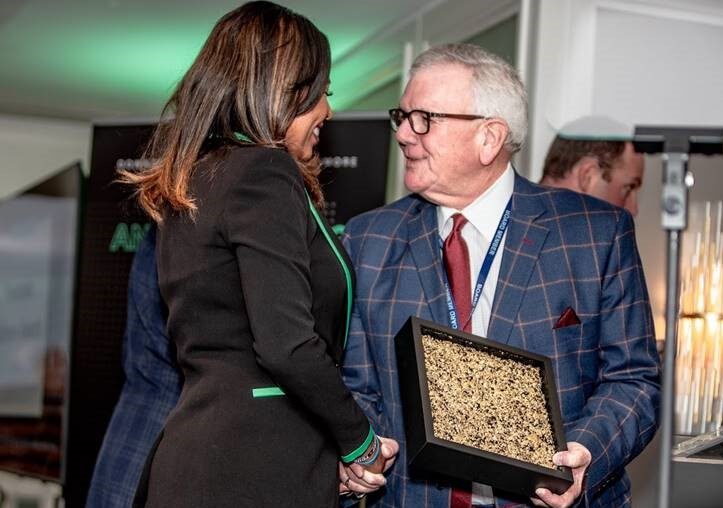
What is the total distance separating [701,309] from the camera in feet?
11.1

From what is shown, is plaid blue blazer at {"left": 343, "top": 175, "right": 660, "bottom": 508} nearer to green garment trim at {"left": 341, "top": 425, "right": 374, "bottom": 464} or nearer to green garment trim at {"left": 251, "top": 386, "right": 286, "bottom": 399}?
green garment trim at {"left": 341, "top": 425, "right": 374, "bottom": 464}

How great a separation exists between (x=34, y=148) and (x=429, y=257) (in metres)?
7.83

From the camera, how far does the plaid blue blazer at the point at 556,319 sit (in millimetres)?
2129

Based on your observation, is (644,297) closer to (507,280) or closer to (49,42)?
(507,280)

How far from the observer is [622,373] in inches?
84.5

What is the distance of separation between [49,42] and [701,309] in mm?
4555

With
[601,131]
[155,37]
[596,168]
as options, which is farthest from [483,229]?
[155,37]

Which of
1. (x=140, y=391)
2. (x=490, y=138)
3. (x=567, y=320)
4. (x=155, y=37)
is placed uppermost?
(x=155, y=37)

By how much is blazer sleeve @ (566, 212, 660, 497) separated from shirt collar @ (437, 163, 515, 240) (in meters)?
0.26

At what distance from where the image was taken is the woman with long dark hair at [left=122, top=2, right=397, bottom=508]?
70.1 inches

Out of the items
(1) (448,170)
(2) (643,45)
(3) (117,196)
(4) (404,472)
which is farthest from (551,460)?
(3) (117,196)

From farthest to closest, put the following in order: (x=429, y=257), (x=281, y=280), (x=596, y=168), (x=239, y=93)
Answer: (x=596, y=168)
(x=429, y=257)
(x=239, y=93)
(x=281, y=280)

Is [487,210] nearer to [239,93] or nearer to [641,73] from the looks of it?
[239,93]

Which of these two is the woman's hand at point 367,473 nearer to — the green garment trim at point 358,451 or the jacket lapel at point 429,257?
the green garment trim at point 358,451
